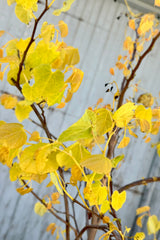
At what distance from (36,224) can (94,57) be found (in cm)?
88

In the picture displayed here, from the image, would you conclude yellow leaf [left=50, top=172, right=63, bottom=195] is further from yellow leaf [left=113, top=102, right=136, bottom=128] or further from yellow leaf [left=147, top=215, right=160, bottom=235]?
yellow leaf [left=147, top=215, right=160, bottom=235]

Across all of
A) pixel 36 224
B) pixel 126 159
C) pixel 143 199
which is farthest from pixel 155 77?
pixel 36 224

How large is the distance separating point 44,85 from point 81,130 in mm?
66

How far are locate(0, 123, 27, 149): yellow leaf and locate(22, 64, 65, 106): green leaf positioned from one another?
61mm

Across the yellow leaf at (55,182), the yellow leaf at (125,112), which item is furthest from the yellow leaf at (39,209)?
the yellow leaf at (125,112)

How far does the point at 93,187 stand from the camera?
16.8 inches

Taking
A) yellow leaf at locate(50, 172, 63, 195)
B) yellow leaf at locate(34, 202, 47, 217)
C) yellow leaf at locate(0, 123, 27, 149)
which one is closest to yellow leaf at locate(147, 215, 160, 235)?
yellow leaf at locate(34, 202, 47, 217)

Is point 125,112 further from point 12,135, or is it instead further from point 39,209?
point 39,209

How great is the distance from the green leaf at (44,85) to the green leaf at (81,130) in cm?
4

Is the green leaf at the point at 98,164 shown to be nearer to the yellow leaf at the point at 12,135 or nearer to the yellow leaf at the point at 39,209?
the yellow leaf at the point at 12,135

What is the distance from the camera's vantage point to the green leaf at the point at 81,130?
314mm

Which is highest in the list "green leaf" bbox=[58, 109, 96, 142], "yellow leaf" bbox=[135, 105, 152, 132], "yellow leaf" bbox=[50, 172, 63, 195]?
"yellow leaf" bbox=[135, 105, 152, 132]

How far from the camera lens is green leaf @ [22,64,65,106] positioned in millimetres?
285

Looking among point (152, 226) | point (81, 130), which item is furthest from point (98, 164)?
point (152, 226)
